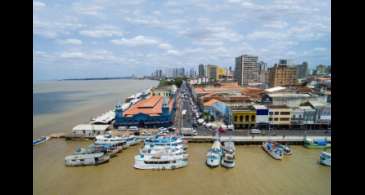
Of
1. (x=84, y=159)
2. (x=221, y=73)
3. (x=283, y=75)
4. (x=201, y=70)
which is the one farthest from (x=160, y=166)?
(x=201, y=70)

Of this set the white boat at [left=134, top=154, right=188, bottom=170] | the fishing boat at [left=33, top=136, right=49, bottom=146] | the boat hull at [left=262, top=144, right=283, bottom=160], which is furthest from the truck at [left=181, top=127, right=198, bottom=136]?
the fishing boat at [left=33, top=136, right=49, bottom=146]

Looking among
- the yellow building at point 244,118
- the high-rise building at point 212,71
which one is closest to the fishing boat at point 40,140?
the yellow building at point 244,118

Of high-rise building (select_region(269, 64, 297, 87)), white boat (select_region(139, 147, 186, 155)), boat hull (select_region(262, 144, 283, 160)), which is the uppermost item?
high-rise building (select_region(269, 64, 297, 87))

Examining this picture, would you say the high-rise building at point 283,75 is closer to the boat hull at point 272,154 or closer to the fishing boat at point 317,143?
the fishing boat at point 317,143

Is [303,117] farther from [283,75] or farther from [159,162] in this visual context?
[283,75]

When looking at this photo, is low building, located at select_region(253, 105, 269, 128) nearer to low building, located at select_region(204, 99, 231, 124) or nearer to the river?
low building, located at select_region(204, 99, 231, 124)
